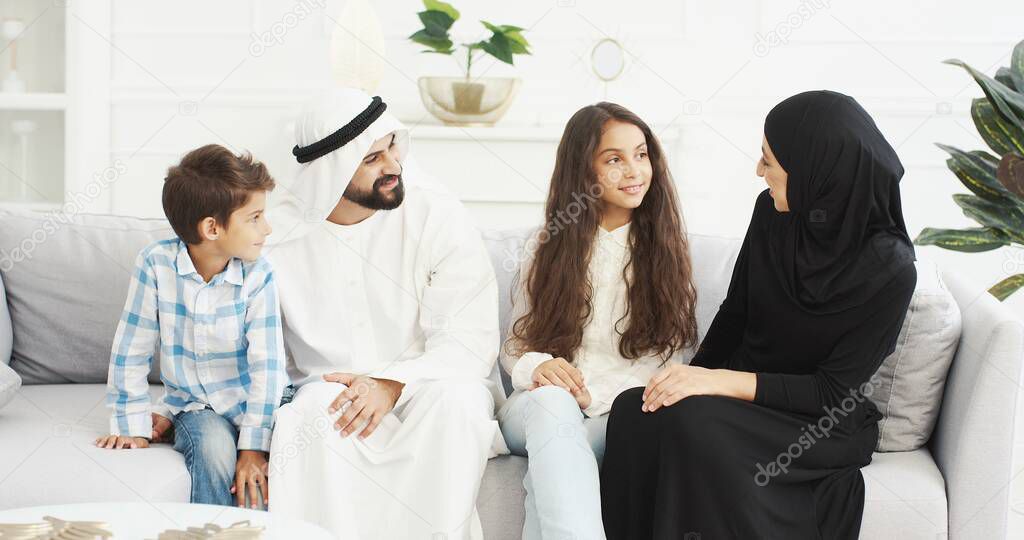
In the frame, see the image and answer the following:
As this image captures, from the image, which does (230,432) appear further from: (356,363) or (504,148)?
(504,148)

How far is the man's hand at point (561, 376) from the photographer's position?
2216 millimetres

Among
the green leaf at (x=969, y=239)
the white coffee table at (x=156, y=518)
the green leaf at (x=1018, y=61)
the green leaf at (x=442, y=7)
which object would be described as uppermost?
the green leaf at (x=442, y=7)

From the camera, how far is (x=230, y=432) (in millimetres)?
2104

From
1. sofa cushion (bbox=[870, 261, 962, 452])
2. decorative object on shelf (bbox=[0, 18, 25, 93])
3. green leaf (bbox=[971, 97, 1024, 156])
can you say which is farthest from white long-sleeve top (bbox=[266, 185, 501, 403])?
decorative object on shelf (bbox=[0, 18, 25, 93])

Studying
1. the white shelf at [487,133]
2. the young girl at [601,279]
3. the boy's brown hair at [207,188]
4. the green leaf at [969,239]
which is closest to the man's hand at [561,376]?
the young girl at [601,279]

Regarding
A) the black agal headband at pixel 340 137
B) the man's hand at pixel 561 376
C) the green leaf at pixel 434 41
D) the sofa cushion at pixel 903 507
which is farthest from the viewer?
the green leaf at pixel 434 41

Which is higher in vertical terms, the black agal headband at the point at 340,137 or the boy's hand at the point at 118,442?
the black agal headband at the point at 340,137

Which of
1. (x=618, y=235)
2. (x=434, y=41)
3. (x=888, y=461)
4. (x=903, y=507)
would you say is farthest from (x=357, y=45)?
(x=903, y=507)

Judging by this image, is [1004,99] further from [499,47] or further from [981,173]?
→ [499,47]

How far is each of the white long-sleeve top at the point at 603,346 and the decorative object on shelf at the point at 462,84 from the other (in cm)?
131

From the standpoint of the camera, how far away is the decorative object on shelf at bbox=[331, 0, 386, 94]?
3639mm

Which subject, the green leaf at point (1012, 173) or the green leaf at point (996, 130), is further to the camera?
the green leaf at point (996, 130)

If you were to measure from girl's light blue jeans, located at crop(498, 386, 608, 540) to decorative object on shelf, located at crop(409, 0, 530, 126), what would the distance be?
5.56 feet

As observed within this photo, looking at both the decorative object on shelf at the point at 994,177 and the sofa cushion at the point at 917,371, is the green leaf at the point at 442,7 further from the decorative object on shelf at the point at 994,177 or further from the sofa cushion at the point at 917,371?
the sofa cushion at the point at 917,371
